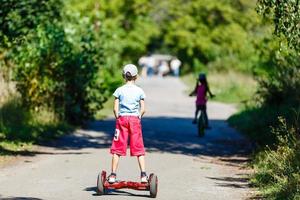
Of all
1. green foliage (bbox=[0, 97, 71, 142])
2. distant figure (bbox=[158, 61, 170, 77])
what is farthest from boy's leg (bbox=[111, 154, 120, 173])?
distant figure (bbox=[158, 61, 170, 77])

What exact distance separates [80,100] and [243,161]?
27.1 feet

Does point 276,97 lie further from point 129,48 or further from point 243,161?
point 129,48

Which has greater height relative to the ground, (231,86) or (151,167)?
(231,86)

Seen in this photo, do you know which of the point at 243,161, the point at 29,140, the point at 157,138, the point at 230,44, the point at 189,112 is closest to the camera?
the point at 243,161

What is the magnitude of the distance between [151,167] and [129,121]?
347cm

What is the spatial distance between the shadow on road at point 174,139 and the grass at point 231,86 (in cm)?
1113

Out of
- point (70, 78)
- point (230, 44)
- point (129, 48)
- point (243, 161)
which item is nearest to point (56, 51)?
point (70, 78)

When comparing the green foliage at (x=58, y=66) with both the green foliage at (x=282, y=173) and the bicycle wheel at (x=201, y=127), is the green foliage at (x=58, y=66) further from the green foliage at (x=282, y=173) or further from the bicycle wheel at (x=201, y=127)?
the green foliage at (x=282, y=173)

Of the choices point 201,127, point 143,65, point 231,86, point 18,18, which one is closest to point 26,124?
point 18,18

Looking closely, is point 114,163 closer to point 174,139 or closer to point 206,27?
point 174,139

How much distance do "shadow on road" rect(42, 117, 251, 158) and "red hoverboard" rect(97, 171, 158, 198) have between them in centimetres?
637

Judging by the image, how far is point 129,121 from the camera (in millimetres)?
11375

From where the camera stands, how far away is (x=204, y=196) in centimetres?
1141

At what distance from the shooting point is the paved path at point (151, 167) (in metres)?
11.6
